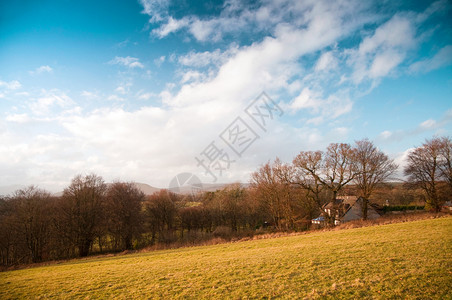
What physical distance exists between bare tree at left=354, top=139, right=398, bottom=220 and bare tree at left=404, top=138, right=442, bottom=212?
24.1ft

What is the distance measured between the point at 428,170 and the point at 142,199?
50.0 m

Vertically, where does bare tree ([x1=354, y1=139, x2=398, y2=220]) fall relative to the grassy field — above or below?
above

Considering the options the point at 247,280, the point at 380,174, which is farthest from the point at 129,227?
the point at 380,174

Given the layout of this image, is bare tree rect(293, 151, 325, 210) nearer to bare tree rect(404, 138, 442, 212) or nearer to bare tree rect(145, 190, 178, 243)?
bare tree rect(404, 138, 442, 212)

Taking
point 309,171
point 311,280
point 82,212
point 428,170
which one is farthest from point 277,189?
point 82,212

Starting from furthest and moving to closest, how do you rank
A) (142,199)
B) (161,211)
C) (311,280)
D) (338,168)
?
(161,211)
(142,199)
(338,168)
(311,280)

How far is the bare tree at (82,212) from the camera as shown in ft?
101

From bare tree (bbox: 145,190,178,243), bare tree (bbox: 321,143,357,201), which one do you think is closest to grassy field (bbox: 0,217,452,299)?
bare tree (bbox: 321,143,357,201)

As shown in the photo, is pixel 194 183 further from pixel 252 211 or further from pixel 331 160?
pixel 331 160

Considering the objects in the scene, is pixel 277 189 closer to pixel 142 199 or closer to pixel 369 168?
pixel 369 168

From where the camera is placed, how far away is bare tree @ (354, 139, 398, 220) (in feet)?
91.0

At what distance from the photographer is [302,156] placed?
95.9 feet

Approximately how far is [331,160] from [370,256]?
21.8m

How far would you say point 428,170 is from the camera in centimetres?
3033
